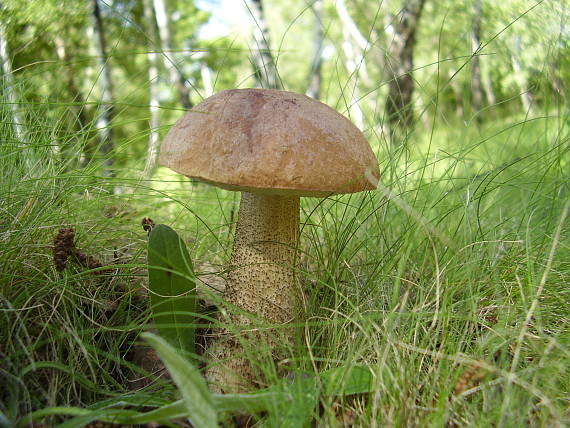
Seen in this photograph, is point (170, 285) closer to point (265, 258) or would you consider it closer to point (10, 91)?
point (265, 258)

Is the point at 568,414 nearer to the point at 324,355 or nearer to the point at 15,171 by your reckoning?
the point at 324,355

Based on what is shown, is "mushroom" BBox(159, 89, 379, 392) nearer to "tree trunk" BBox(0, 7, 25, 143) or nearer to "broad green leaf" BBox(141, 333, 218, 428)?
"broad green leaf" BBox(141, 333, 218, 428)

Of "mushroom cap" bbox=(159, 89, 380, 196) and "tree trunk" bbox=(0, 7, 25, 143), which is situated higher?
"tree trunk" bbox=(0, 7, 25, 143)

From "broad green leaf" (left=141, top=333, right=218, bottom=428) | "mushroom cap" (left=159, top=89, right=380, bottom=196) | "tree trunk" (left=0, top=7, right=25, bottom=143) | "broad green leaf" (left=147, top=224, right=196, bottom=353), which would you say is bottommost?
"broad green leaf" (left=141, top=333, right=218, bottom=428)

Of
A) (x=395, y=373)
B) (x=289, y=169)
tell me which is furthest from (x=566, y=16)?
(x=395, y=373)

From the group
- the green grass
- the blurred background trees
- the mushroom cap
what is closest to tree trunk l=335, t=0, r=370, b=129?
the blurred background trees

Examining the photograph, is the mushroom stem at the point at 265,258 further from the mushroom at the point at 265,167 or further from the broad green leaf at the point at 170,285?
the broad green leaf at the point at 170,285

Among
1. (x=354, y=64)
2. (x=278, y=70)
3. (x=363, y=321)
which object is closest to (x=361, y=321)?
(x=363, y=321)
